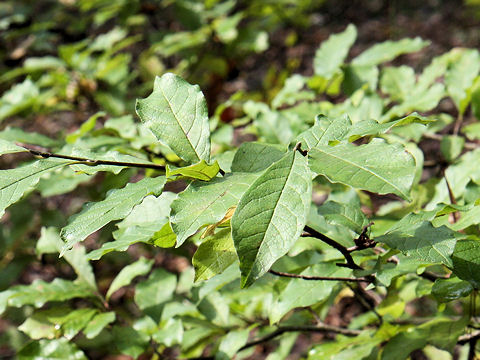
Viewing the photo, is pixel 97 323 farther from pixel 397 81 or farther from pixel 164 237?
A: pixel 397 81

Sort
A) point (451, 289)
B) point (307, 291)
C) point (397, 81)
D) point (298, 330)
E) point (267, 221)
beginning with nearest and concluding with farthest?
1. point (267, 221)
2. point (451, 289)
3. point (307, 291)
4. point (298, 330)
5. point (397, 81)

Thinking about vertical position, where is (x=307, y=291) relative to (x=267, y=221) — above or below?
below

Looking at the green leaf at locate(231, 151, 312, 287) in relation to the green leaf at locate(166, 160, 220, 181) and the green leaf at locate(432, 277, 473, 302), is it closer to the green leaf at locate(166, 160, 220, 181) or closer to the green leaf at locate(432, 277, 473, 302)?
the green leaf at locate(166, 160, 220, 181)

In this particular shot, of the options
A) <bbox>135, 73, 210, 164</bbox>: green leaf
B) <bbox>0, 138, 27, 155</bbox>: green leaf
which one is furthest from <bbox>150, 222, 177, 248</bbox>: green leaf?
<bbox>0, 138, 27, 155</bbox>: green leaf

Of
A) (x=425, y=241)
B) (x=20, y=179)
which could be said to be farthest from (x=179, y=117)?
(x=425, y=241)

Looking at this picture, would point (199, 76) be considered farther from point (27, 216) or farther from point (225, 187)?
point (225, 187)

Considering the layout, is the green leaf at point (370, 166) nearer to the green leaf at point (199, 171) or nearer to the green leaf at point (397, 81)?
the green leaf at point (199, 171)

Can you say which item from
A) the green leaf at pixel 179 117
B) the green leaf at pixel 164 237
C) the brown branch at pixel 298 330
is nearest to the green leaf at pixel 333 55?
the brown branch at pixel 298 330

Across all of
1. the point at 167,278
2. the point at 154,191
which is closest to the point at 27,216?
the point at 167,278
